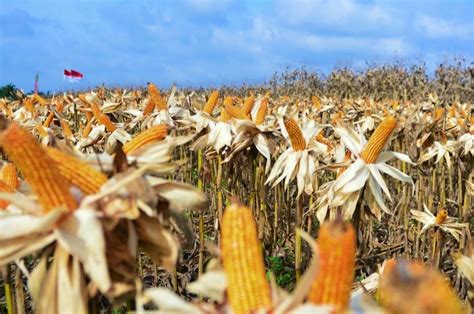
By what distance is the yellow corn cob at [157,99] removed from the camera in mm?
6027

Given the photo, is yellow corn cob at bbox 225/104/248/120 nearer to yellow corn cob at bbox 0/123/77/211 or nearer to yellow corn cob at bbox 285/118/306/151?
yellow corn cob at bbox 285/118/306/151

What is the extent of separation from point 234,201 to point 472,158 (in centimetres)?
676

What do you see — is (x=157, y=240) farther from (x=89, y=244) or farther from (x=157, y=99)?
(x=157, y=99)

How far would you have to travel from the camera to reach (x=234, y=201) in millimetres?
1383

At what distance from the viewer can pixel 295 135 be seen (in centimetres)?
436

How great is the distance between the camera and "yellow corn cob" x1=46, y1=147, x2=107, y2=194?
5.24ft

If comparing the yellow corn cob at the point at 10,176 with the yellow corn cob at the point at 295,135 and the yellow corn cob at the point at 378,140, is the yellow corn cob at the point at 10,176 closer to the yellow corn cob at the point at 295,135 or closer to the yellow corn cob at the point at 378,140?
the yellow corn cob at the point at 378,140

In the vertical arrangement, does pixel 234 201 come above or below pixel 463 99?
below

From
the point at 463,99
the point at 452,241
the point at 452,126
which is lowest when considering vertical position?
the point at 452,241

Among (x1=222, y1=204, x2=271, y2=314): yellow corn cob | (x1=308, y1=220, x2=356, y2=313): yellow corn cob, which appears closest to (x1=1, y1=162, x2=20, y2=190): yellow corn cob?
(x1=222, y1=204, x2=271, y2=314): yellow corn cob

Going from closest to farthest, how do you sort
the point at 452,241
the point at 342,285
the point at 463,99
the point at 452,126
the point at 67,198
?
1. the point at 342,285
2. the point at 67,198
3. the point at 452,241
4. the point at 452,126
5. the point at 463,99

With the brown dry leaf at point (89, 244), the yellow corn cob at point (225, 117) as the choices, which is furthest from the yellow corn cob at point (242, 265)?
the yellow corn cob at point (225, 117)

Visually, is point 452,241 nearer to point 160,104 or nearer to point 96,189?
point 160,104

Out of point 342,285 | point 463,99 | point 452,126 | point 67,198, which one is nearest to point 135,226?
point 67,198
